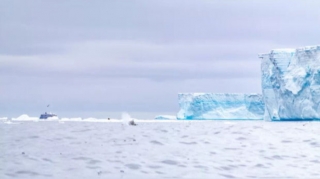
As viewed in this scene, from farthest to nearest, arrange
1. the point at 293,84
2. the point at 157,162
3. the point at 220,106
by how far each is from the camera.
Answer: the point at 220,106
the point at 293,84
the point at 157,162

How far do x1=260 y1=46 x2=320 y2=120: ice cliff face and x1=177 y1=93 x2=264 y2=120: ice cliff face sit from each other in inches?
459

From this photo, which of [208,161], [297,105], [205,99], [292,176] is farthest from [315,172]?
[205,99]

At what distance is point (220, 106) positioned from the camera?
73000mm

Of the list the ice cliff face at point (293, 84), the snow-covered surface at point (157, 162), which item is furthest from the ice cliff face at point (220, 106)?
the snow-covered surface at point (157, 162)

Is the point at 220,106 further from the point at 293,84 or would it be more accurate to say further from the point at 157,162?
the point at 157,162

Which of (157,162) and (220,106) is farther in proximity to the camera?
(220,106)

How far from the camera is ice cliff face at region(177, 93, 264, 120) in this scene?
71.8 metres

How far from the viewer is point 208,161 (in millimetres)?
14453

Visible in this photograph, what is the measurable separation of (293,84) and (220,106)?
→ 18.7 m

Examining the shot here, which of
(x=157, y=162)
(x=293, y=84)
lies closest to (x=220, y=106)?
(x=293, y=84)

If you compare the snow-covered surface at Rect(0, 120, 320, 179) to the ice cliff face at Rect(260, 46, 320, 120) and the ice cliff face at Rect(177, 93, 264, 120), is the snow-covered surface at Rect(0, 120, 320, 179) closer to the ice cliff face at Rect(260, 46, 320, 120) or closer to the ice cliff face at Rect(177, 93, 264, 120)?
the ice cliff face at Rect(260, 46, 320, 120)

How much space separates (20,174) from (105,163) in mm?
2421

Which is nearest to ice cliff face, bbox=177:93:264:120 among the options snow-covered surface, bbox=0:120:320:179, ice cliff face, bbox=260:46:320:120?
ice cliff face, bbox=260:46:320:120

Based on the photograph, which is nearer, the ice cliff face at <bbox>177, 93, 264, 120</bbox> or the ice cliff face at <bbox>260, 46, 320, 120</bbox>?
the ice cliff face at <bbox>260, 46, 320, 120</bbox>
